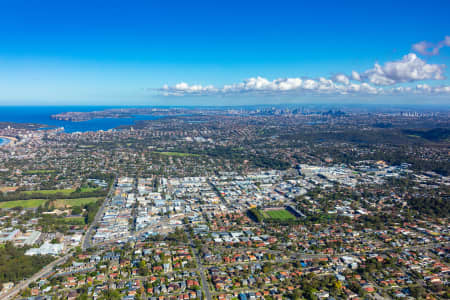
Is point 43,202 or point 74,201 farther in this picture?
point 74,201

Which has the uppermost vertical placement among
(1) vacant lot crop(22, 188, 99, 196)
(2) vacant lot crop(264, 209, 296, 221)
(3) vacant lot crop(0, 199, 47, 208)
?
(1) vacant lot crop(22, 188, 99, 196)

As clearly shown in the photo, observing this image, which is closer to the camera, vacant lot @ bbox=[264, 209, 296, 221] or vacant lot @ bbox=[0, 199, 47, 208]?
vacant lot @ bbox=[264, 209, 296, 221]

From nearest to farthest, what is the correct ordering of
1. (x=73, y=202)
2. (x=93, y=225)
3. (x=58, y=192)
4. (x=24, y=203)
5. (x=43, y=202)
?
(x=93, y=225), (x=24, y=203), (x=43, y=202), (x=73, y=202), (x=58, y=192)

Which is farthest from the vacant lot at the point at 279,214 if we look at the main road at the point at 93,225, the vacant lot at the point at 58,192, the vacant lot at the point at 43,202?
the vacant lot at the point at 58,192

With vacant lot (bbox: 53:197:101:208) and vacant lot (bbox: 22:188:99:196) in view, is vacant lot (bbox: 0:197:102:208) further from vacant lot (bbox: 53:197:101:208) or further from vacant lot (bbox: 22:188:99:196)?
vacant lot (bbox: 22:188:99:196)

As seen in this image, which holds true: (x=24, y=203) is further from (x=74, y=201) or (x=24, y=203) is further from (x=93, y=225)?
(x=93, y=225)

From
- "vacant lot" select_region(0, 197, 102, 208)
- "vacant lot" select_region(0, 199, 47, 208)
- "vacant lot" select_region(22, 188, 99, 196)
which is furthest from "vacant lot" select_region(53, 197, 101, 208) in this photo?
"vacant lot" select_region(22, 188, 99, 196)

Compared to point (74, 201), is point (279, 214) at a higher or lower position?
lower

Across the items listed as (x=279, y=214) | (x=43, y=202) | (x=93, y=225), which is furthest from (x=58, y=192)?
(x=279, y=214)

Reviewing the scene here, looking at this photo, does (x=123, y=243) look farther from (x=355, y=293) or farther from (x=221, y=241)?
(x=355, y=293)
